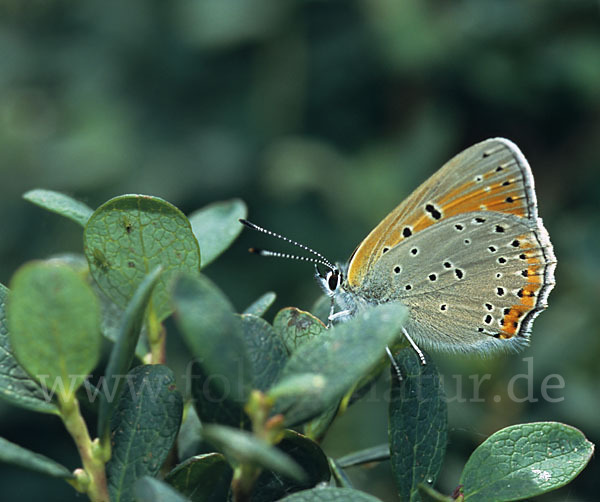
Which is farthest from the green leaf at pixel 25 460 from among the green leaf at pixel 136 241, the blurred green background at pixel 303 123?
the blurred green background at pixel 303 123

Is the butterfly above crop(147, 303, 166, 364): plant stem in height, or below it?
below

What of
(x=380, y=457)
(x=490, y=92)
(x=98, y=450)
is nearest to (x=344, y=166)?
(x=490, y=92)

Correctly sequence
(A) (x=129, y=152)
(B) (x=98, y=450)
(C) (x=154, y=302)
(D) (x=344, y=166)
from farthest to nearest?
(A) (x=129, y=152) → (D) (x=344, y=166) → (C) (x=154, y=302) → (B) (x=98, y=450)

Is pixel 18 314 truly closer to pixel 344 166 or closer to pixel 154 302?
pixel 154 302

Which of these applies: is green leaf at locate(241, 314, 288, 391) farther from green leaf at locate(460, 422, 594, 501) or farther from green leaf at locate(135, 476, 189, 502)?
green leaf at locate(460, 422, 594, 501)

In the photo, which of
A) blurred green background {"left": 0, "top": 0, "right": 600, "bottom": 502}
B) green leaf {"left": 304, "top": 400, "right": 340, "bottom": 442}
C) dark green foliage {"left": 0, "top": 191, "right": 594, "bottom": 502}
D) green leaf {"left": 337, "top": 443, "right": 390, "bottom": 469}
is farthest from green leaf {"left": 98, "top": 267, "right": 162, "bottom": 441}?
blurred green background {"left": 0, "top": 0, "right": 600, "bottom": 502}

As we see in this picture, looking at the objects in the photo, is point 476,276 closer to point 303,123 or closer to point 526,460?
point 526,460
